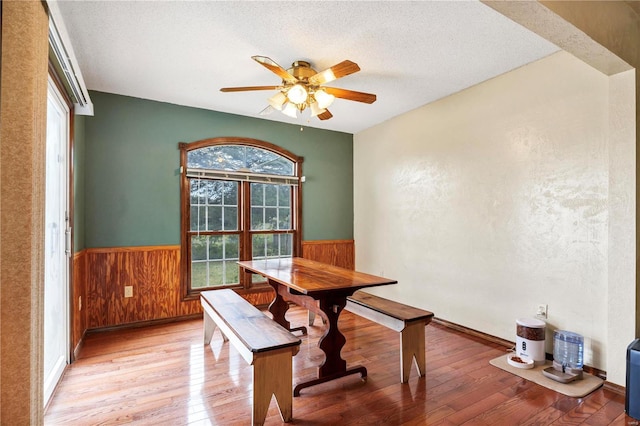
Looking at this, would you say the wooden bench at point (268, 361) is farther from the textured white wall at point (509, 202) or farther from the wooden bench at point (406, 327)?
the textured white wall at point (509, 202)

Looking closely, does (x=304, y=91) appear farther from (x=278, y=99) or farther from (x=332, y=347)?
(x=332, y=347)

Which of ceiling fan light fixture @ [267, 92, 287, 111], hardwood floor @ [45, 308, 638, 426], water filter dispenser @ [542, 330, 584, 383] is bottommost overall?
hardwood floor @ [45, 308, 638, 426]

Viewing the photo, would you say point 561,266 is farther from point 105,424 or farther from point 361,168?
point 105,424

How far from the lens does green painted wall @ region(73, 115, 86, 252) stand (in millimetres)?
2947

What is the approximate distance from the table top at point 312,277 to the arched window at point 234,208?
1.06 m

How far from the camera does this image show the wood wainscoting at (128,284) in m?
3.43

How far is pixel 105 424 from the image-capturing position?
195 cm

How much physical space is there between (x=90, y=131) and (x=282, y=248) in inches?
105

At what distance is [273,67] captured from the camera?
7.73ft

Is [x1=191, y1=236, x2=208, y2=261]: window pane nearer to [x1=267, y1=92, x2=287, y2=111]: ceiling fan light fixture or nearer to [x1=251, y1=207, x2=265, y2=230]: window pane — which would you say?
[x1=251, y1=207, x2=265, y2=230]: window pane

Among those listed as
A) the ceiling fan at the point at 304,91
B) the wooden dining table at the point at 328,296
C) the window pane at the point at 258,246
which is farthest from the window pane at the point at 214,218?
the ceiling fan at the point at 304,91

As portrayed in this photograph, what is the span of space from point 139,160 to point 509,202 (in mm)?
3953

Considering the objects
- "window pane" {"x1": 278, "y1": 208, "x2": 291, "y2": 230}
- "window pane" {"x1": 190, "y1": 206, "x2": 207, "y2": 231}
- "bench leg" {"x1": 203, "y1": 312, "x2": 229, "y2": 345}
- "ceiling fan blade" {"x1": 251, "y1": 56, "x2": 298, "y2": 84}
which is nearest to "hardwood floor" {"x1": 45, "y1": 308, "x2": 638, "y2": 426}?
"bench leg" {"x1": 203, "y1": 312, "x2": 229, "y2": 345}

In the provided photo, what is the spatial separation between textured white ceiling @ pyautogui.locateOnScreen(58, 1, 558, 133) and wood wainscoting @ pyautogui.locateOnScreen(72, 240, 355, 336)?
1.80 m
